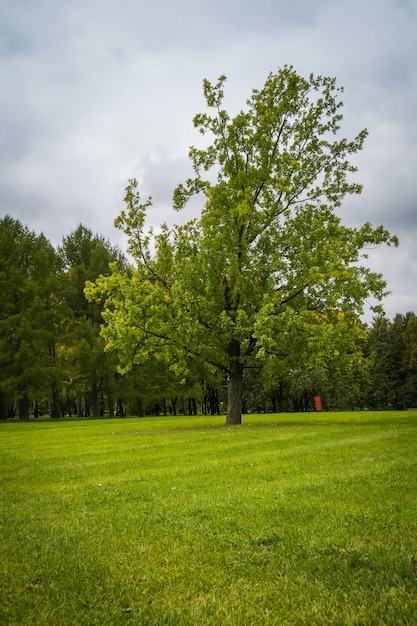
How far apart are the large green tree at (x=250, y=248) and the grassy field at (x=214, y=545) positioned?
36.4ft

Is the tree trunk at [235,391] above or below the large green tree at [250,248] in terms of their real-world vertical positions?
below

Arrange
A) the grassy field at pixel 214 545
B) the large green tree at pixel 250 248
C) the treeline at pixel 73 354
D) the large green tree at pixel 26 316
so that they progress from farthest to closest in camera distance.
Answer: the treeline at pixel 73 354
the large green tree at pixel 26 316
the large green tree at pixel 250 248
the grassy field at pixel 214 545

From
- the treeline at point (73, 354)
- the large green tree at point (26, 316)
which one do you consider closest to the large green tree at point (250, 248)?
the treeline at point (73, 354)

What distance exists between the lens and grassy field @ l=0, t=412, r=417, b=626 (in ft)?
10.9

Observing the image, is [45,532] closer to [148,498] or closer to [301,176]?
[148,498]

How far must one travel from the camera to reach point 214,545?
4.62 m

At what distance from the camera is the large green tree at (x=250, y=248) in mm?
19938

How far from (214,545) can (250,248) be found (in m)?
18.1

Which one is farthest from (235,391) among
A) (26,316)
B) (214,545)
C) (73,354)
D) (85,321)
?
(73,354)

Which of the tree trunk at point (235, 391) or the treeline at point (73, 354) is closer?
the tree trunk at point (235, 391)

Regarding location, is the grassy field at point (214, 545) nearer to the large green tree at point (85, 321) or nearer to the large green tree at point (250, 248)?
the large green tree at point (250, 248)

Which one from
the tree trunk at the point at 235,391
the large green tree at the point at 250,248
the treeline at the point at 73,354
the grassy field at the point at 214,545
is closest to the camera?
the grassy field at the point at 214,545

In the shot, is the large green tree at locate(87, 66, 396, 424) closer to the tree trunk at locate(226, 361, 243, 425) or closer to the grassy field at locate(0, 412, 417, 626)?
the tree trunk at locate(226, 361, 243, 425)

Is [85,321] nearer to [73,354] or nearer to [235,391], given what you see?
[73,354]
